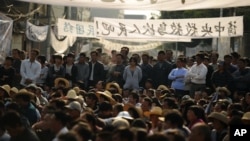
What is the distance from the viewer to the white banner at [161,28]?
16484 mm

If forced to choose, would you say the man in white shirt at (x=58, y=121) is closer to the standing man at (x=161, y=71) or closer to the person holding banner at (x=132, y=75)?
the person holding banner at (x=132, y=75)

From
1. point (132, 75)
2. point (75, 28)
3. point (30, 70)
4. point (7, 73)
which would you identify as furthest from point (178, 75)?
point (75, 28)

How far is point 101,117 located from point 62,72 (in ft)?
19.2

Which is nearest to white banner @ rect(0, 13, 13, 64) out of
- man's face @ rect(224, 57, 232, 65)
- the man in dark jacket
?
the man in dark jacket

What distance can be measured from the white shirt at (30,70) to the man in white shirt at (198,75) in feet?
11.6

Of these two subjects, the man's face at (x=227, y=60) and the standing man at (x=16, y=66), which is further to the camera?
the standing man at (x=16, y=66)

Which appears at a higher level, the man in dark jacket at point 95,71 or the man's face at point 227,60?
the man's face at point 227,60

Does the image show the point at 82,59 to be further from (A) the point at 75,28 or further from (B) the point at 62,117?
(B) the point at 62,117

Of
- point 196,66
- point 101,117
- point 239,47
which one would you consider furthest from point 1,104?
point 239,47

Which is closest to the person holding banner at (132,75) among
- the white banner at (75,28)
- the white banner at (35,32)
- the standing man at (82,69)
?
the standing man at (82,69)

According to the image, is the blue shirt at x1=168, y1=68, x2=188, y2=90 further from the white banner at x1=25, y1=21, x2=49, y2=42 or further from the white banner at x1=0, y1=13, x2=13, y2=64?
the white banner at x1=25, y1=21, x2=49, y2=42

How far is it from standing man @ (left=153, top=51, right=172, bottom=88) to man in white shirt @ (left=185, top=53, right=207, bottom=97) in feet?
3.77

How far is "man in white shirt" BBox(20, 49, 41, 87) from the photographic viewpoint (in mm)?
15076

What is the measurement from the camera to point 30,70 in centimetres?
1509
